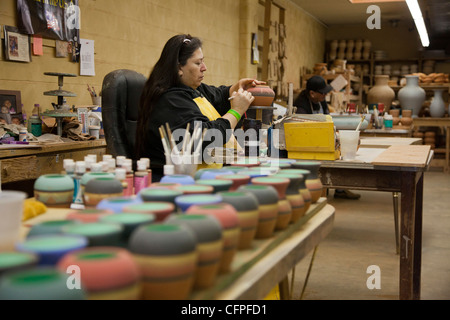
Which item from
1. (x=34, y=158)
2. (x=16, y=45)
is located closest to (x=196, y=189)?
(x=34, y=158)

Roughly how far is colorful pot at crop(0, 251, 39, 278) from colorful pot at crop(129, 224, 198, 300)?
147 mm

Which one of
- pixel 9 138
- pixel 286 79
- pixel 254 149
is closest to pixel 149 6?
pixel 9 138

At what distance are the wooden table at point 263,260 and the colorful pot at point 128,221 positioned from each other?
16 centimetres

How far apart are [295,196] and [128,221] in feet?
Result: 1.93

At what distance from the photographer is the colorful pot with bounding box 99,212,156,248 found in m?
0.90

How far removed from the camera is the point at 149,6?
539 cm

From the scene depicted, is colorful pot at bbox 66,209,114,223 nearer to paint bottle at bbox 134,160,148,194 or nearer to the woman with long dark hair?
paint bottle at bbox 134,160,148,194

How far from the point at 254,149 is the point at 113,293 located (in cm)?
177

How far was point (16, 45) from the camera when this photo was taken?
12.0 feet

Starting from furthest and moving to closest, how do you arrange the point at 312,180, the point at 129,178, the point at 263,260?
the point at 312,180
the point at 129,178
the point at 263,260

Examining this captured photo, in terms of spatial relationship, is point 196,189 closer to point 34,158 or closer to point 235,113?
point 235,113

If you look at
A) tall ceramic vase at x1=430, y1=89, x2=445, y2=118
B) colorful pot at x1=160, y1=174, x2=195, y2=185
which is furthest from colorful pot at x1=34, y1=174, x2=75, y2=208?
tall ceramic vase at x1=430, y1=89, x2=445, y2=118

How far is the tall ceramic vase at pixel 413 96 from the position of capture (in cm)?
891
